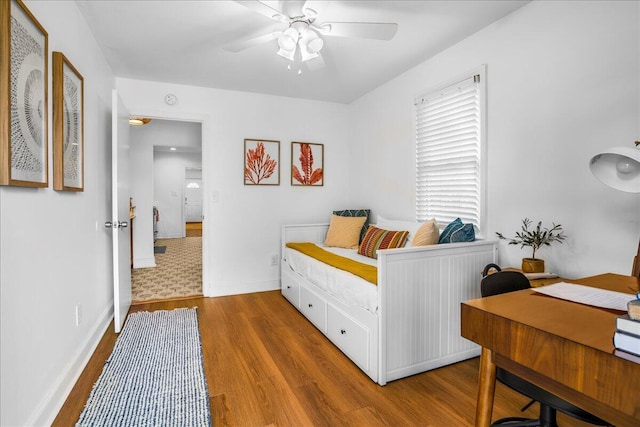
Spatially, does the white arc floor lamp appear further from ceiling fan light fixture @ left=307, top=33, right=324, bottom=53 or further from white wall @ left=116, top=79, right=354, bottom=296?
white wall @ left=116, top=79, right=354, bottom=296

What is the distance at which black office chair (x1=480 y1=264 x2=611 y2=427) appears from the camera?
1126mm

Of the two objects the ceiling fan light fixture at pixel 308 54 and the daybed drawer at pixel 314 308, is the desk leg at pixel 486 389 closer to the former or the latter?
the daybed drawer at pixel 314 308

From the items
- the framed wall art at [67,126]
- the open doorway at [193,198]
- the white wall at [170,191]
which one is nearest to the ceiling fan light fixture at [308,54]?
the framed wall art at [67,126]

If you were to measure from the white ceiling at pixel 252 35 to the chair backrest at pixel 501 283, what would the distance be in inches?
71.1

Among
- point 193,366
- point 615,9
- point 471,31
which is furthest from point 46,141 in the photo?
point 615,9

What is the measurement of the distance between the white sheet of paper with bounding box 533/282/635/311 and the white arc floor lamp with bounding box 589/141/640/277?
0.41 metres

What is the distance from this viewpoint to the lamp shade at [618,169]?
120 cm

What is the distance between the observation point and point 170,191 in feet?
30.2

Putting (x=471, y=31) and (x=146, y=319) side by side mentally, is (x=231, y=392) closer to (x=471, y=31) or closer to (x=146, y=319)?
(x=146, y=319)

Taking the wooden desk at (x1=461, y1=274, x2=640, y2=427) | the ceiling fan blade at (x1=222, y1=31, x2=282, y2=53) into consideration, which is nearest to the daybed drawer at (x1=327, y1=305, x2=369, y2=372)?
the wooden desk at (x1=461, y1=274, x2=640, y2=427)

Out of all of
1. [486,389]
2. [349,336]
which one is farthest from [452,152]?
[486,389]

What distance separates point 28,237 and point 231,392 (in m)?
1.35

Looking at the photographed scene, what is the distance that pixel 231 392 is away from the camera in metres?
1.98

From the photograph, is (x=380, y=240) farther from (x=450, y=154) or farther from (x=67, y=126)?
(x=67, y=126)
